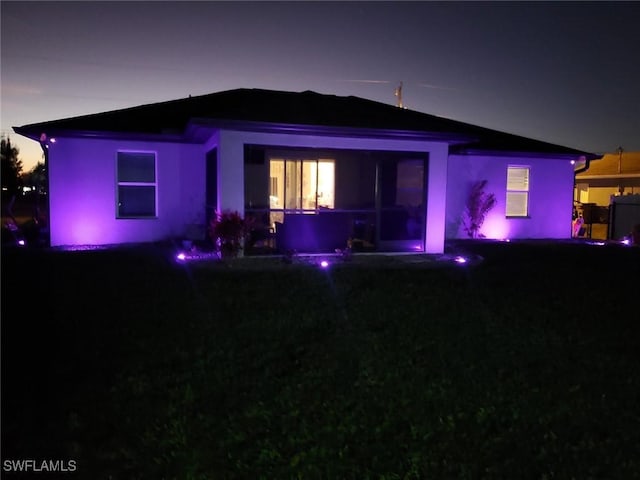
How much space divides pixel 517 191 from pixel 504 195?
1.65 feet

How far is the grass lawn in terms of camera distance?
11.1ft

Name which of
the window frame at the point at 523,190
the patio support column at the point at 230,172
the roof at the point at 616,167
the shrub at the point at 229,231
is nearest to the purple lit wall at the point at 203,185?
the patio support column at the point at 230,172

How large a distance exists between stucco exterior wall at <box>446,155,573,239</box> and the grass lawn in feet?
25.2

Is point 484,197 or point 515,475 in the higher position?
point 484,197

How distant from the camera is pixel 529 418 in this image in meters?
3.85

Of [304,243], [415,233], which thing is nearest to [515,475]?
[304,243]

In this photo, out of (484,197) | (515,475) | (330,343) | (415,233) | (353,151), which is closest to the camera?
(515,475)

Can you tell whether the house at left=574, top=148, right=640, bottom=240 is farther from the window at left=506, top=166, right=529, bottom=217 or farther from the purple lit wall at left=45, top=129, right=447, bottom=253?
the purple lit wall at left=45, top=129, right=447, bottom=253

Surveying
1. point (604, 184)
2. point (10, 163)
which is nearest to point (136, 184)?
point (604, 184)

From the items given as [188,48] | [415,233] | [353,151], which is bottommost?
[415,233]

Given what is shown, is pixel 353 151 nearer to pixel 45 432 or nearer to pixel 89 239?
pixel 89 239

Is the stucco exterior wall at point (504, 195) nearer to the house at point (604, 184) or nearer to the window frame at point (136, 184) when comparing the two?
the house at point (604, 184)

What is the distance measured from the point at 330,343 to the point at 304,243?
19.5ft

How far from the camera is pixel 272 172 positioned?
13.6 m
